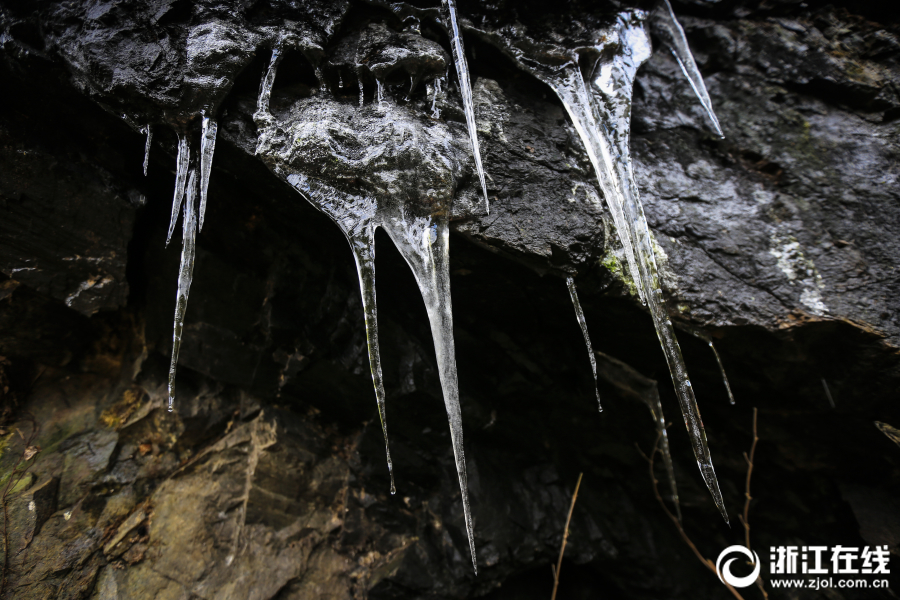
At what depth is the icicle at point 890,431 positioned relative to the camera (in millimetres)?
2186

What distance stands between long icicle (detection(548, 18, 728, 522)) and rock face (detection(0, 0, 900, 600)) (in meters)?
0.11

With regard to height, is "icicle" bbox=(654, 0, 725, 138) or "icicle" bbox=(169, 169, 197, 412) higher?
"icicle" bbox=(654, 0, 725, 138)

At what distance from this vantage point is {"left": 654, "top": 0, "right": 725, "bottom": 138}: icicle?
2.50m

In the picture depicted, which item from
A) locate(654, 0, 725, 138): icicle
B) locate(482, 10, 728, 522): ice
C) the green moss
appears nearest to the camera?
locate(482, 10, 728, 522): ice

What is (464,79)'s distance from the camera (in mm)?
2023

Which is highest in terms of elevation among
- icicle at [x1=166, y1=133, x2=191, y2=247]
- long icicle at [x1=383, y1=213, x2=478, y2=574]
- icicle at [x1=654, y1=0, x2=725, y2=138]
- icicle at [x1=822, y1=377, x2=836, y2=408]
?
icicle at [x1=654, y1=0, x2=725, y2=138]

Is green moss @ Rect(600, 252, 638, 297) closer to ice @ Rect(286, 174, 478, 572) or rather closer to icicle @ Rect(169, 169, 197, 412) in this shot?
ice @ Rect(286, 174, 478, 572)

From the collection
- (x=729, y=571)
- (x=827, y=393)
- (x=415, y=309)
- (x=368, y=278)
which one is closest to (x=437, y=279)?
(x=368, y=278)

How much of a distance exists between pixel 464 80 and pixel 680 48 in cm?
154

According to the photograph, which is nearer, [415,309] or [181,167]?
[181,167]

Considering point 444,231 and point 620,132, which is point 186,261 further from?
point 620,132

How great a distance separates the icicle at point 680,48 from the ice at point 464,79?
4.57 feet

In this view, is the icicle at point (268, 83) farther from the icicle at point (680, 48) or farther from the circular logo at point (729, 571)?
the circular logo at point (729, 571)

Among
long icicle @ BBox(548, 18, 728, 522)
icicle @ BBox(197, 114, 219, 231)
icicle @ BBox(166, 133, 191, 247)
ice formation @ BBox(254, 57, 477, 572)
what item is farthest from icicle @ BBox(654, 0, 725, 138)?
icicle @ BBox(166, 133, 191, 247)
